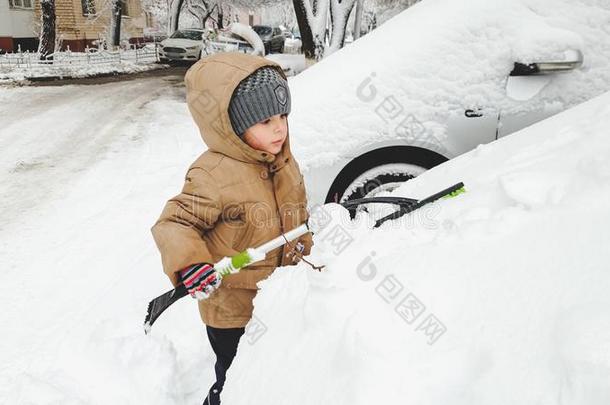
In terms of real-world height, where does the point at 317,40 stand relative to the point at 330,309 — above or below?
above

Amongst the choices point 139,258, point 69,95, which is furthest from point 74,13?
point 139,258

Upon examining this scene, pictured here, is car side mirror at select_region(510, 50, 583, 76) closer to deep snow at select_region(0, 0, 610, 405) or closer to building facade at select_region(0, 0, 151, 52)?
deep snow at select_region(0, 0, 610, 405)

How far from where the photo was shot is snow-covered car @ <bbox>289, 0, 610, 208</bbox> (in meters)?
2.57

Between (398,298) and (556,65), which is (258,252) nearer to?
(398,298)

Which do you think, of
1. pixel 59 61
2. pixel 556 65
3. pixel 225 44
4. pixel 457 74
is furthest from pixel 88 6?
pixel 556 65

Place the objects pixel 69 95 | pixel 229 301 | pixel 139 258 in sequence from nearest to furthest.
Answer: pixel 229 301 < pixel 139 258 < pixel 69 95

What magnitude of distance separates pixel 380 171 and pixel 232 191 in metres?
1.48

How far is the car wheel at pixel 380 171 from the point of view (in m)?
2.77

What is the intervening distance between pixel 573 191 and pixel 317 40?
33.0 ft

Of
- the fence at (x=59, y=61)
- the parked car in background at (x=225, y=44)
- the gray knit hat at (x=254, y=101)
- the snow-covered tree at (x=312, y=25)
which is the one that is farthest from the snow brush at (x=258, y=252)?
the fence at (x=59, y=61)

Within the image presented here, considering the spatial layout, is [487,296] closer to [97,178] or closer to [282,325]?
[282,325]

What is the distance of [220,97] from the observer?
4.80 feet

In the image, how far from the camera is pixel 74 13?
20.2m

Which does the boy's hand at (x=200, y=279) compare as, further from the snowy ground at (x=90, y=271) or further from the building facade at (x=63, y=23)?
the building facade at (x=63, y=23)
